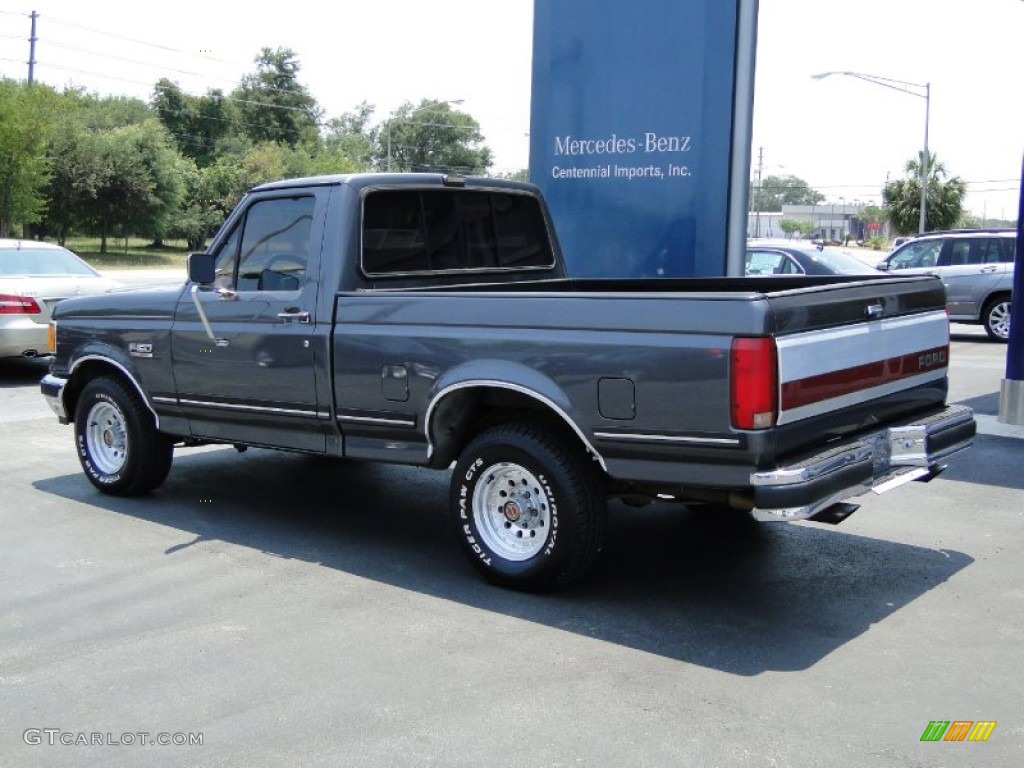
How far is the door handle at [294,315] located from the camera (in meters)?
6.28

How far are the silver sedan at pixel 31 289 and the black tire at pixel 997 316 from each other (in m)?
12.9

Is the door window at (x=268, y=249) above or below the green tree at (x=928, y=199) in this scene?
below

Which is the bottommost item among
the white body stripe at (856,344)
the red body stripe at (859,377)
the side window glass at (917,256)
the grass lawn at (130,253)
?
the red body stripe at (859,377)

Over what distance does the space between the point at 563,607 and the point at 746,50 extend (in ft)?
18.0

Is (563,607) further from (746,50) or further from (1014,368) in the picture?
(1014,368)

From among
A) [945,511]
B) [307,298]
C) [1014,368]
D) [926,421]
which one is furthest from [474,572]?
[1014,368]

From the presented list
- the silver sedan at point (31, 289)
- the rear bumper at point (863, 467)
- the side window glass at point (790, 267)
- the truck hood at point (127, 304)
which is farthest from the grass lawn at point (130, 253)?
the rear bumper at point (863, 467)

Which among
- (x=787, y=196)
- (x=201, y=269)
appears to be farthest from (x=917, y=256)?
(x=787, y=196)

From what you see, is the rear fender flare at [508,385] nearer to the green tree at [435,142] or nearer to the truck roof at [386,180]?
the truck roof at [386,180]

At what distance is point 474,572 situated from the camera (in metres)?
6.04

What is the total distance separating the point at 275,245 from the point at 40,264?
25.2 ft

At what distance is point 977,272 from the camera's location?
58.7 feet

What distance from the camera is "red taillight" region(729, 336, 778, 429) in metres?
4.68

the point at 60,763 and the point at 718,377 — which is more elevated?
the point at 718,377
